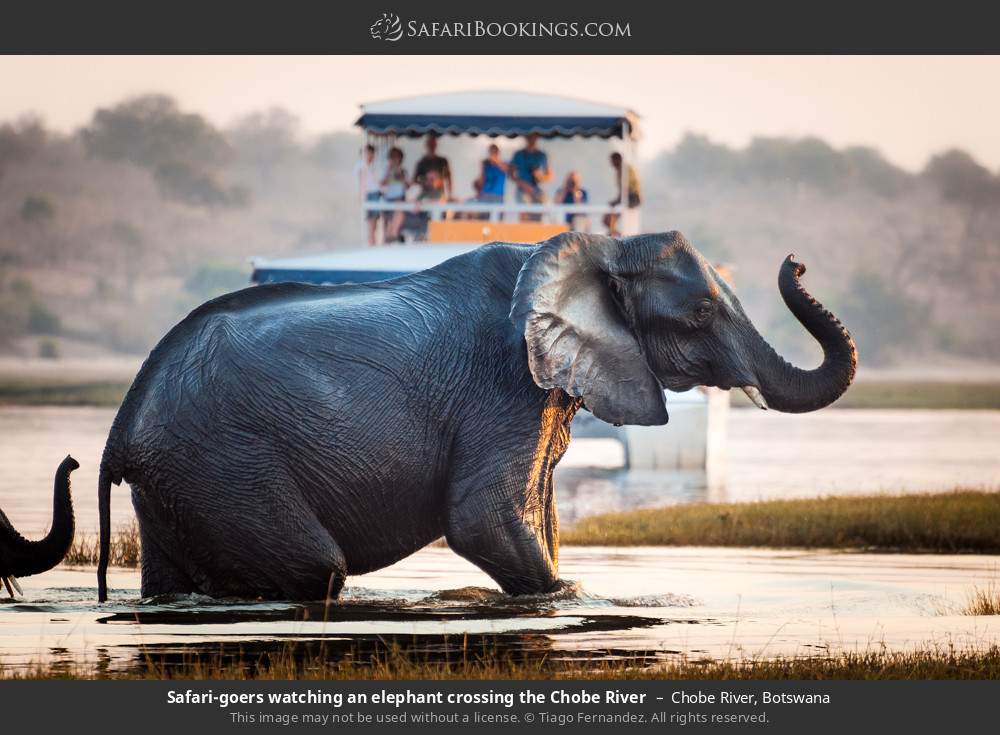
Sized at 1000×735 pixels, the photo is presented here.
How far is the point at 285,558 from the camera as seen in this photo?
42.6 ft

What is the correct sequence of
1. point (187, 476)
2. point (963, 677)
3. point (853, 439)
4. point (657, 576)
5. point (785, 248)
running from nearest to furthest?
point (963, 677) → point (187, 476) → point (657, 576) → point (853, 439) → point (785, 248)

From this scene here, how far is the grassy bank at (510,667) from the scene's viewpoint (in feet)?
35.9

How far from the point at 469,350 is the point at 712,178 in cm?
12494

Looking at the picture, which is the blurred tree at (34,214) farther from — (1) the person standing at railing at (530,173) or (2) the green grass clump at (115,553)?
(2) the green grass clump at (115,553)

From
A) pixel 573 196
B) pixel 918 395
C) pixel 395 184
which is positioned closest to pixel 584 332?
pixel 573 196

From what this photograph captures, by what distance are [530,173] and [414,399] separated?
21.5 metres

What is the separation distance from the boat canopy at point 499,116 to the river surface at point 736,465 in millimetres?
5651

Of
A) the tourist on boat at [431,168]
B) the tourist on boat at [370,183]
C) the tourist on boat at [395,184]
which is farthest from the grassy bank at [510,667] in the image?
the tourist on boat at [395,184]

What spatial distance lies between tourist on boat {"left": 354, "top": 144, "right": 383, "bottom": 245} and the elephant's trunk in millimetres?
21654

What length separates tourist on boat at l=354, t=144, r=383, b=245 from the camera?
1380 inches

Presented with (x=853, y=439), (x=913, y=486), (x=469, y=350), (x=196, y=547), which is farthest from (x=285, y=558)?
(x=853, y=439)

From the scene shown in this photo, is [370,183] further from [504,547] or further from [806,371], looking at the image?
[504,547]

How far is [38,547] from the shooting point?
45.4ft

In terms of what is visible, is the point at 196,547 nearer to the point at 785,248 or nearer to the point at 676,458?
the point at 676,458
